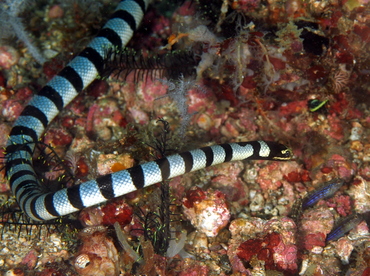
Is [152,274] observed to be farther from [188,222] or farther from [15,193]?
[15,193]

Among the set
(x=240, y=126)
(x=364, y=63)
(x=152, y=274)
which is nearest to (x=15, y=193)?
(x=152, y=274)

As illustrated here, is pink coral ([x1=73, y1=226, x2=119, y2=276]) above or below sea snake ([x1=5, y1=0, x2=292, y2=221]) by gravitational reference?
below

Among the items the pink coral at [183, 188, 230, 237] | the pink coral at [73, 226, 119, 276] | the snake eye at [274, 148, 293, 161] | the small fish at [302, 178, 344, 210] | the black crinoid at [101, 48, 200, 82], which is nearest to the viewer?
the pink coral at [73, 226, 119, 276]

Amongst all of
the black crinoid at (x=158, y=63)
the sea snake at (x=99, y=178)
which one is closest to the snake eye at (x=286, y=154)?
the sea snake at (x=99, y=178)

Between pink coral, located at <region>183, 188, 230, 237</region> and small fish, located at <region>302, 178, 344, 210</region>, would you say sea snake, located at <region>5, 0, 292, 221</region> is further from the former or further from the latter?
small fish, located at <region>302, 178, 344, 210</region>

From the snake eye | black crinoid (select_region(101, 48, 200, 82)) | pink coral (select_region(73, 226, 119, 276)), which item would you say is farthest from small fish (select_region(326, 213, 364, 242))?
black crinoid (select_region(101, 48, 200, 82))

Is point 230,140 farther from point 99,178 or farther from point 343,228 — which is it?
point 99,178

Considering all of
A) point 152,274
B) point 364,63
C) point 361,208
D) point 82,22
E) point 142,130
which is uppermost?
point 82,22
